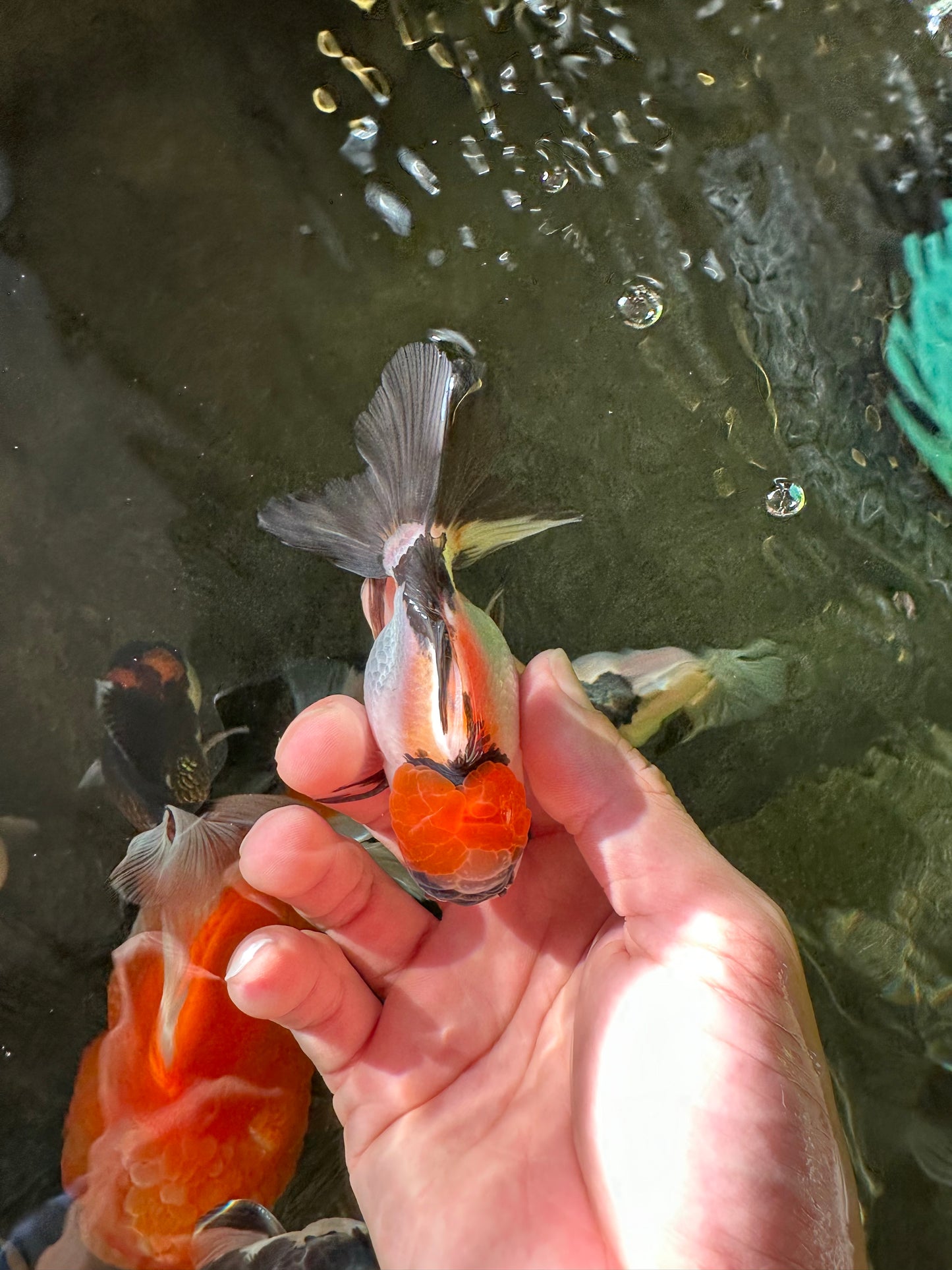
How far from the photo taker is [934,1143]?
1.48 m

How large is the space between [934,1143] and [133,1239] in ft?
4.08

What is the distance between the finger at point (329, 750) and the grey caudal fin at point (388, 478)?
200 mm

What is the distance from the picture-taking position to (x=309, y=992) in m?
1.19

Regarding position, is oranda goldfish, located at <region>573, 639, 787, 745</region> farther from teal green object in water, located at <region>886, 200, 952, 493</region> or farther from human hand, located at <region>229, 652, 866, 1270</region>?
teal green object in water, located at <region>886, 200, 952, 493</region>

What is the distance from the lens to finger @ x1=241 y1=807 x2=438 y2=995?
1.16 meters

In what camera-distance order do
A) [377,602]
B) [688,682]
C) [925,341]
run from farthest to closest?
1. [925,341]
2. [688,682]
3. [377,602]

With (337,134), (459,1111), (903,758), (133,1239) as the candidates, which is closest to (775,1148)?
(459,1111)

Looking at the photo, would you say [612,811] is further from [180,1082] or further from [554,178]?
[554,178]

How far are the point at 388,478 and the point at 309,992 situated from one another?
2.13 ft

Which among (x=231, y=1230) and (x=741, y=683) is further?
(x=741, y=683)

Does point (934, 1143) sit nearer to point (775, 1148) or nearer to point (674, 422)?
point (775, 1148)

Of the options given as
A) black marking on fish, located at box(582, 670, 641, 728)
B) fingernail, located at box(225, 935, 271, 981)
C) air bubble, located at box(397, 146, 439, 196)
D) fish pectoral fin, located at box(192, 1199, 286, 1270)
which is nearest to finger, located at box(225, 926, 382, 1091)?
fingernail, located at box(225, 935, 271, 981)

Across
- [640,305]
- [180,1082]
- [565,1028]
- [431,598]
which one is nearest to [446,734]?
[431,598]

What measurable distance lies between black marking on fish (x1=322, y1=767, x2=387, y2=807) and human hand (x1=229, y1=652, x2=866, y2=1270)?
2 centimetres
